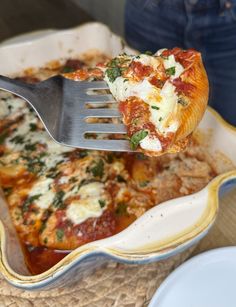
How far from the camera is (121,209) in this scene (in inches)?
44.9

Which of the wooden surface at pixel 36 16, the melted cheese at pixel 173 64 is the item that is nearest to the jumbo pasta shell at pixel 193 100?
the melted cheese at pixel 173 64

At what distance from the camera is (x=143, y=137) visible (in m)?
0.95

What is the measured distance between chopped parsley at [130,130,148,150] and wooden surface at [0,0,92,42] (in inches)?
66.4

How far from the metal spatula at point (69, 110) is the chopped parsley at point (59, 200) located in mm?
165

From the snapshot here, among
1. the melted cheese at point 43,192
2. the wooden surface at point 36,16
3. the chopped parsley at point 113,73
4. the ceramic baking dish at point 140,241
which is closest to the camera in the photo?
the ceramic baking dish at point 140,241

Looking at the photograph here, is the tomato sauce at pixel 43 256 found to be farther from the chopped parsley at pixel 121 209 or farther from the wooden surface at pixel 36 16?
the wooden surface at pixel 36 16

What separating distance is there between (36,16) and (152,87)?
1.86 m

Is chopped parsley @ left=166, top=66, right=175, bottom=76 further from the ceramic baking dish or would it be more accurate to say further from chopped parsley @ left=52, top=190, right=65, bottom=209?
chopped parsley @ left=52, top=190, right=65, bottom=209

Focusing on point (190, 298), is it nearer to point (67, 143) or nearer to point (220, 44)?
point (67, 143)

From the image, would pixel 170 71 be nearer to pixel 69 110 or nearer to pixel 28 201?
pixel 69 110

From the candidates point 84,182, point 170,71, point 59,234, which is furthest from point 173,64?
point 59,234

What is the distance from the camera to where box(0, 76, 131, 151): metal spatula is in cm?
103

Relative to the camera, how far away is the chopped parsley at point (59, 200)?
112 centimetres

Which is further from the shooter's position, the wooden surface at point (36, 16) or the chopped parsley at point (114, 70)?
the wooden surface at point (36, 16)
